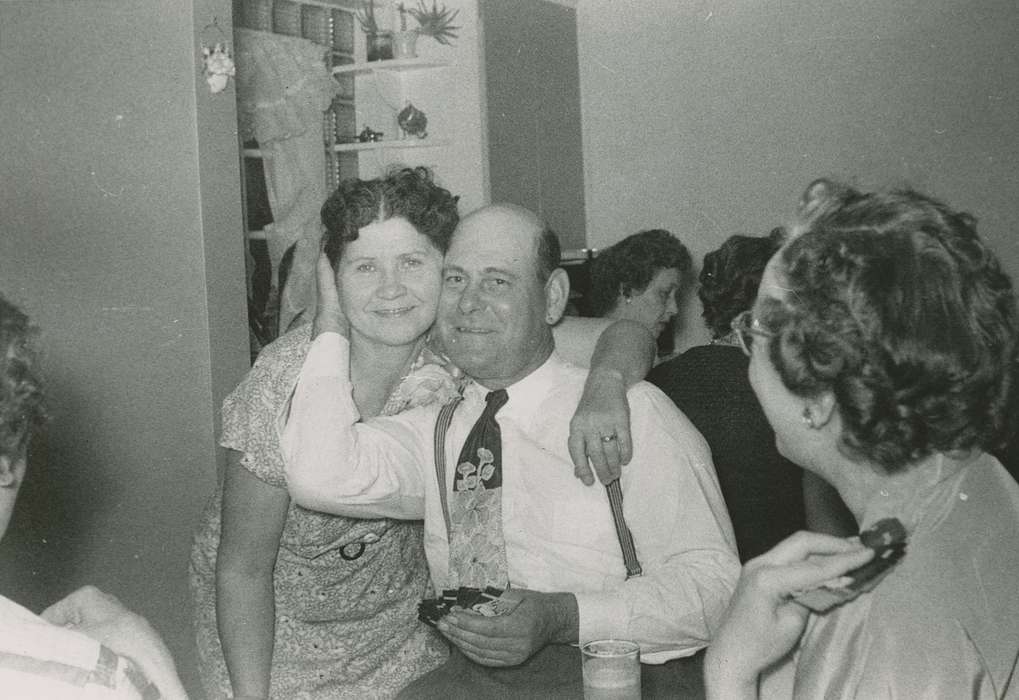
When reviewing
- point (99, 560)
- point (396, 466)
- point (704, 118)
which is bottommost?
point (99, 560)

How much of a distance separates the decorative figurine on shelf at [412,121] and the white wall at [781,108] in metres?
1.19

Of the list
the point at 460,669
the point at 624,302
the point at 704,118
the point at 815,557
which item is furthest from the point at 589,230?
the point at 815,557

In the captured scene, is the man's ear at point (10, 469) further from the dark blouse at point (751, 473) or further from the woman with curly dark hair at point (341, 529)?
the dark blouse at point (751, 473)

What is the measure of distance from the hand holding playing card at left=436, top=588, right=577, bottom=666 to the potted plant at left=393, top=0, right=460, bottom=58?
12.3 ft

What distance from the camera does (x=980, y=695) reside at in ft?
3.30

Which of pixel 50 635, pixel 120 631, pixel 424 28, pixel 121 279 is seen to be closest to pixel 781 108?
pixel 424 28

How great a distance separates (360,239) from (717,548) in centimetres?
82

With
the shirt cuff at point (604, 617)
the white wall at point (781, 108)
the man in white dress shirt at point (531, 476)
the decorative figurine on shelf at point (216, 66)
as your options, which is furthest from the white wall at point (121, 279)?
the white wall at point (781, 108)

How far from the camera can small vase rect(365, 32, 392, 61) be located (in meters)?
4.90

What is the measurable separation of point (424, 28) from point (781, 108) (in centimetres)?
185

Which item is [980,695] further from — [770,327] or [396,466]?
[396,466]

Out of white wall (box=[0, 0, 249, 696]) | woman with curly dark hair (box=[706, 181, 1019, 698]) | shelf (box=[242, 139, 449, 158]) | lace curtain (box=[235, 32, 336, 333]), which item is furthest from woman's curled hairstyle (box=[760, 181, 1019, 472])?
shelf (box=[242, 139, 449, 158])

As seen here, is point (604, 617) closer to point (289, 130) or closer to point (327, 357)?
point (327, 357)

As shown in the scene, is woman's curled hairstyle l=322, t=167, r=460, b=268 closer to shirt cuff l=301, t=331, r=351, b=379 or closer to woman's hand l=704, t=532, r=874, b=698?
shirt cuff l=301, t=331, r=351, b=379
